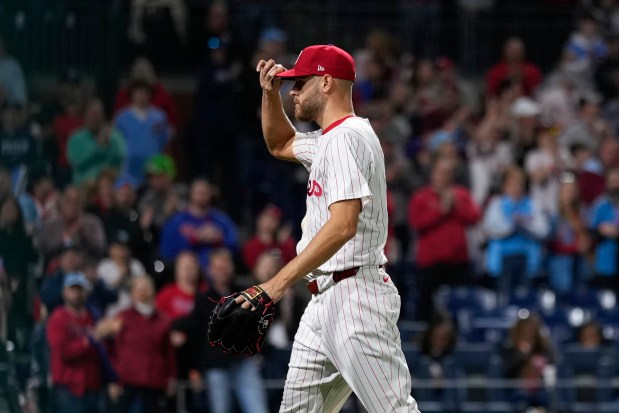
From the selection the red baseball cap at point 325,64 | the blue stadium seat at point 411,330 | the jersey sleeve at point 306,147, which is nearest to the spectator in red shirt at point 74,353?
the blue stadium seat at point 411,330

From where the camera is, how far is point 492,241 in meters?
10.8

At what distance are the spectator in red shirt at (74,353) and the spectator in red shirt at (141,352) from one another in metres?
0.16

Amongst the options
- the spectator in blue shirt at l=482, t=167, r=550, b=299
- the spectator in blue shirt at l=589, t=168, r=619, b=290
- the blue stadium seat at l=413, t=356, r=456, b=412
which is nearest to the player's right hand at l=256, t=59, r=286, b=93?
the blue stadium seat at l=413, t=356, r=456, b=412

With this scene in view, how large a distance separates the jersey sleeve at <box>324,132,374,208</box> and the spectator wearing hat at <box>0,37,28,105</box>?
8.09ft

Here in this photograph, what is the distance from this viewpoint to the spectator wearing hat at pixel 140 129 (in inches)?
424

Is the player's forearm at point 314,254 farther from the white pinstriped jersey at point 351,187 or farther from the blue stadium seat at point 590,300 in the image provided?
the blue stadium seat at point 590,300

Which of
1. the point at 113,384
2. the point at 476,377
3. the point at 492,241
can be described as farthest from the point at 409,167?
the point at 113,384

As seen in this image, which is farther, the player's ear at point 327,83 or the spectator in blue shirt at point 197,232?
the spectator in blue shirt at point 197,232

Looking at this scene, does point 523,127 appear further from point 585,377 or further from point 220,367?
point 220,367

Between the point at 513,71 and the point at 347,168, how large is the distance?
8.67m

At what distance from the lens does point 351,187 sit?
14.5 feet

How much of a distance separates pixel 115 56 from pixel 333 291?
5592mm

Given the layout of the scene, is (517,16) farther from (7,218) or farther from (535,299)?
(7,218)

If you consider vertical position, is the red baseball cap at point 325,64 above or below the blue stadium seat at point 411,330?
above
